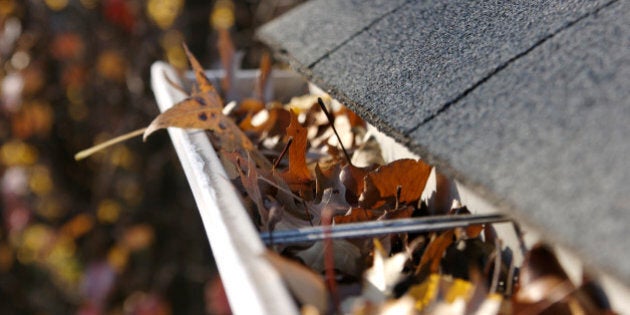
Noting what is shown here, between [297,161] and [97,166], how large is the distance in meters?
2.63

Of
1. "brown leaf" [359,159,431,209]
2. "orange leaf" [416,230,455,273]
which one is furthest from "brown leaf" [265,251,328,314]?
"brown leaf" [359,159,431,209]

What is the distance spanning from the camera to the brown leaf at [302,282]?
850 millimetres

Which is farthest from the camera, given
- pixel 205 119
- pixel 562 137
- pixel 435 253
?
pixel 205 119

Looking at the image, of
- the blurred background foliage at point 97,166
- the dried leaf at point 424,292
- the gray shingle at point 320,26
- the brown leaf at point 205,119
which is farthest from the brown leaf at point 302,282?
the blurred background foliage at point 97,166

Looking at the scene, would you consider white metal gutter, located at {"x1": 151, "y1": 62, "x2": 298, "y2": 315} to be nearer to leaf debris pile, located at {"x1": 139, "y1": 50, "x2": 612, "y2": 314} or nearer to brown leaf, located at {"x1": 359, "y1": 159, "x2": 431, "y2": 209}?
leaf debris pile, located at {"x1": 139, "y1": 50, "x2": 612, "y2": 314}

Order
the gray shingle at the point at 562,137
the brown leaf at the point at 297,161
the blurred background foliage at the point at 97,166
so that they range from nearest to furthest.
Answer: the gray shingle at the point at 562,137
the brown leaf at the point at 297,161
the blurred background foliage at the point at 97,166

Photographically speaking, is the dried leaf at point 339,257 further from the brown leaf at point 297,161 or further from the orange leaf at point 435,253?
the brown leaf at point 297,161

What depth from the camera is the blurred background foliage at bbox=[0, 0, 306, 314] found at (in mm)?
3379

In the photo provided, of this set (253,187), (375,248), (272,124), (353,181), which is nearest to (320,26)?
(272,124)

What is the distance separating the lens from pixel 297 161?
130 cm

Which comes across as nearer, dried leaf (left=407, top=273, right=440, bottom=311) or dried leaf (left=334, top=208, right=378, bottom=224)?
dried leaf (left=407, top=273, right=440, bottom=311)

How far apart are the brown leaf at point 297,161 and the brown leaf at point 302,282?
0.44m

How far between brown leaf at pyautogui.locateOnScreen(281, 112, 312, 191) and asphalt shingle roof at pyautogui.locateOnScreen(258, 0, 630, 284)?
10cm

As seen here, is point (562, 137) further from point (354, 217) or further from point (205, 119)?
point (205, 119)
